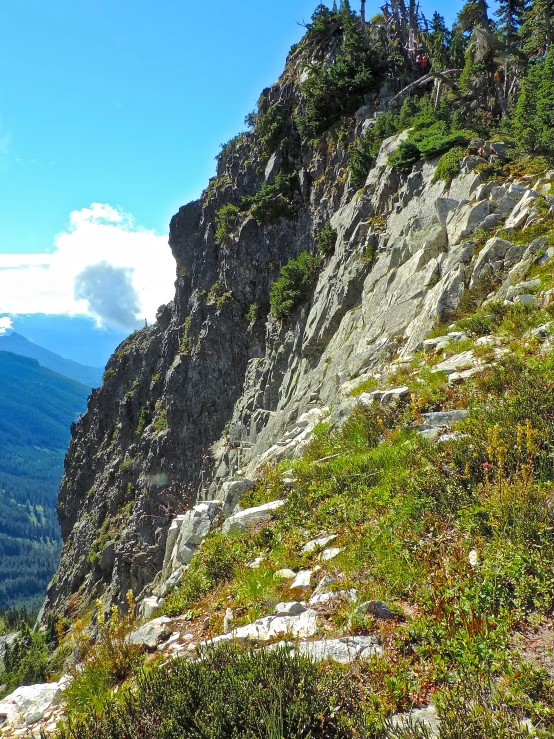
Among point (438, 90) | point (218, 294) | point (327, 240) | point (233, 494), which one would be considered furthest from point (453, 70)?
point (233, 494)

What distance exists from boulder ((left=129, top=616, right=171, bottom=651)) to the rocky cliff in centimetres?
663

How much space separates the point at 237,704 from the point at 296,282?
1247 inches

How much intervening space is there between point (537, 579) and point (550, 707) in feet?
4.51

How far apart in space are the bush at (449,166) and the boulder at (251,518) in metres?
17.5

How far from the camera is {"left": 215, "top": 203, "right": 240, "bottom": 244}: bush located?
47.4 metres

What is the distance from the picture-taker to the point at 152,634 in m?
6.04

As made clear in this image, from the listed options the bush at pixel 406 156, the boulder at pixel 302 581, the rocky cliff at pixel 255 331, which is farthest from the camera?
the bush at pixel 406 156

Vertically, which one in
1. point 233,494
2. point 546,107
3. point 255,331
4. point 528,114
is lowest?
point 233,494

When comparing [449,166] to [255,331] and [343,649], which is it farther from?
[255,331]

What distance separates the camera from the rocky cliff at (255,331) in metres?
16.5

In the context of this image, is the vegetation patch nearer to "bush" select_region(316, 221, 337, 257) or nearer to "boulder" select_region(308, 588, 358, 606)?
"bush" select_region(316, 221, 337, 257)

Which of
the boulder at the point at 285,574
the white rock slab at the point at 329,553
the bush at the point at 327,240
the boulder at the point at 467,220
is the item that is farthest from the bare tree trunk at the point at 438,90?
the boulder at the point at 285,574

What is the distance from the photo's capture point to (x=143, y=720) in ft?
11.9

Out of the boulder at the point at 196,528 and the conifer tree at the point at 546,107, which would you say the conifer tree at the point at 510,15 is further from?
the boulder at the point at 196,528
